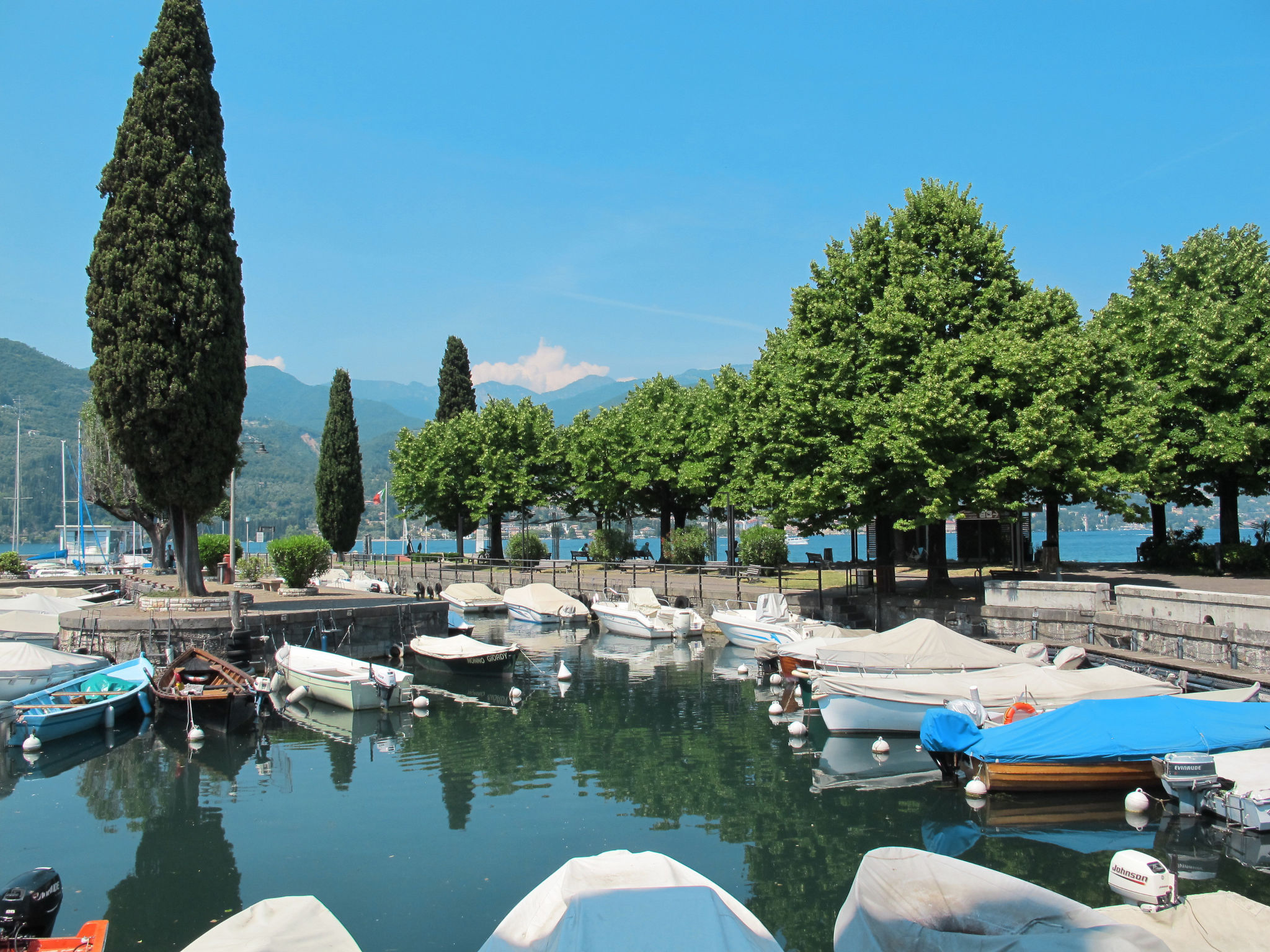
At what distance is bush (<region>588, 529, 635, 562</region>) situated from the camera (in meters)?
56.5

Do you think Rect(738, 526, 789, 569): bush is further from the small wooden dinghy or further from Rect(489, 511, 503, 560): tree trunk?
the small wooden dinghy

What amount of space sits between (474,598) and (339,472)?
22256mm

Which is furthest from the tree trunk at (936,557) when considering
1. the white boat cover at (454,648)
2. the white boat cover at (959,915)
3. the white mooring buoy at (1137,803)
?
the white boat cover at (959,915)

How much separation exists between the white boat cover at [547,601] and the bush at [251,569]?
43.4 ft

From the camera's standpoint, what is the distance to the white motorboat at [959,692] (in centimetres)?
1881

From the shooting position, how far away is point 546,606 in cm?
4344

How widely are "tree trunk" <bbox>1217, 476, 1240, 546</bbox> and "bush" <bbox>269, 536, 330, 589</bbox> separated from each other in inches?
1533

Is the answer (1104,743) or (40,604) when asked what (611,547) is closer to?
(40,604)

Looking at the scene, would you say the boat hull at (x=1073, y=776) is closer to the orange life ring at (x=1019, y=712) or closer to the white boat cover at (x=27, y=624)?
the orange life ring at (x=1019, y=712)

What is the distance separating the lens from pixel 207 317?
1129 inches

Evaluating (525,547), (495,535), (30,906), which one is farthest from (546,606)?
(30,906)

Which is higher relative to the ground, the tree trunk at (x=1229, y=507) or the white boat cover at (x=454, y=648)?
the tree trunk at (x=1229, y=507)

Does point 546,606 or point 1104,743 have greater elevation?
point 1104,743

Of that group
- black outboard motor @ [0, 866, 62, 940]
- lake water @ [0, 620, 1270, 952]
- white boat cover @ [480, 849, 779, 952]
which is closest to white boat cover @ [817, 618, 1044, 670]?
lake water @ [0, 620, 1270, 952]
